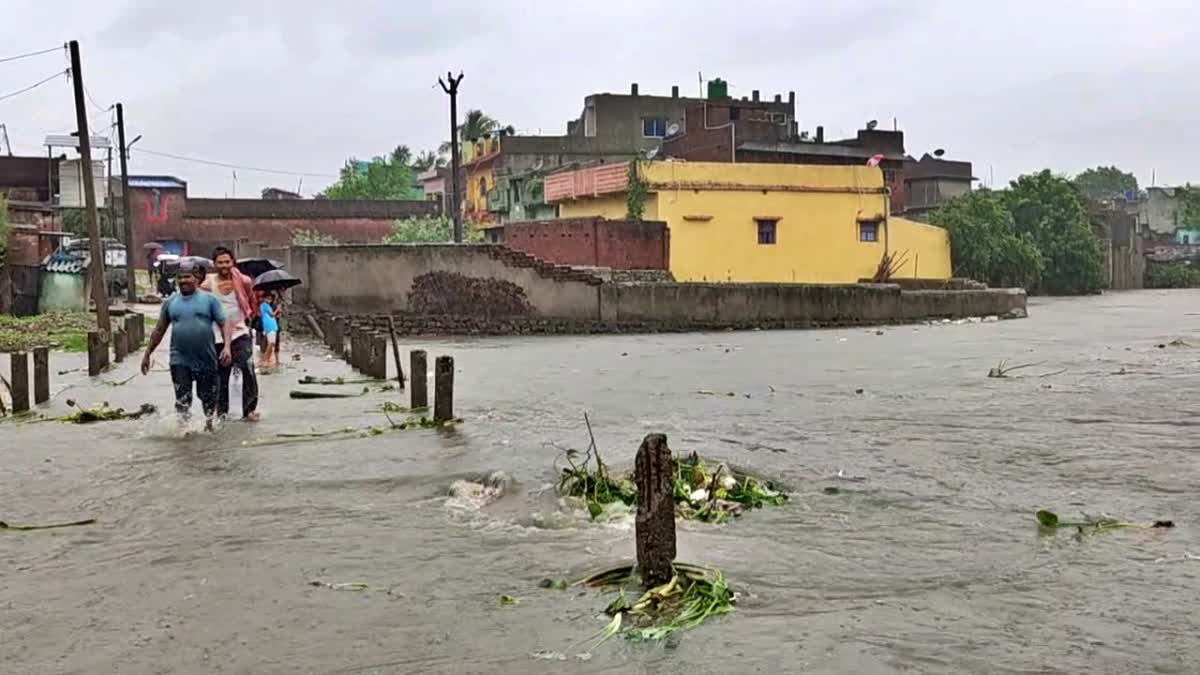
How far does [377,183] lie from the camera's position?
78.4 meters

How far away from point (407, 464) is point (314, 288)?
2274cm

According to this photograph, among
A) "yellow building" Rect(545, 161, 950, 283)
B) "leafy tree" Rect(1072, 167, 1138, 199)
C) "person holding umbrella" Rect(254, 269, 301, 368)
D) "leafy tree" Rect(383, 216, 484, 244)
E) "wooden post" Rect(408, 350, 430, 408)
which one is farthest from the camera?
"leafy tree" Rect(1072, 167, 1138, 199)

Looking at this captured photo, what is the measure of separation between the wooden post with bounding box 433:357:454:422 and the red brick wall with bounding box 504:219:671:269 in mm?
Result: 26653

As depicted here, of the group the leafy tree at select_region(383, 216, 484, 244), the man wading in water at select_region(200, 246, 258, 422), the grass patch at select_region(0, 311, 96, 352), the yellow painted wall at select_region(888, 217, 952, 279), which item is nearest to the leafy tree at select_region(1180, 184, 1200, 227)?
the yellow painted wall at select_region(888, 217, 952, 279)

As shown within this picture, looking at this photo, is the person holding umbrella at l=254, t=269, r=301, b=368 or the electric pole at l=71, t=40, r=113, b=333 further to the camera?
the electric pole at l=71, t=40, r=113, b=333

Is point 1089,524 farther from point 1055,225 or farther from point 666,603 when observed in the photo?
point 1055,225

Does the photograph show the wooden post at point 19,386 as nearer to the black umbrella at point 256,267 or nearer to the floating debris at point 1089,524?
the black umbrella at point 256,267

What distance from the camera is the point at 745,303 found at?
3412 cm

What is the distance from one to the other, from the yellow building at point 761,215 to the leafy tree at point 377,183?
121 ft

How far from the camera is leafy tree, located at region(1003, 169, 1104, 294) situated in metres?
52.2

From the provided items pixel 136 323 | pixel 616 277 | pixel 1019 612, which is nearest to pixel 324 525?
pixel 1019 612

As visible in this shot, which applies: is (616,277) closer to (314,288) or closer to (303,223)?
(314,288)

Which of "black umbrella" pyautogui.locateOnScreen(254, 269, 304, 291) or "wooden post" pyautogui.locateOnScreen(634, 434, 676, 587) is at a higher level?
"black umbrella" pyautogui.locateOnScreen(254, 269, 304, 291)

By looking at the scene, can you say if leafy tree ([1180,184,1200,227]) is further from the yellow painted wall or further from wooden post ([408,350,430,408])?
wooden post ([408,350,430,408])
